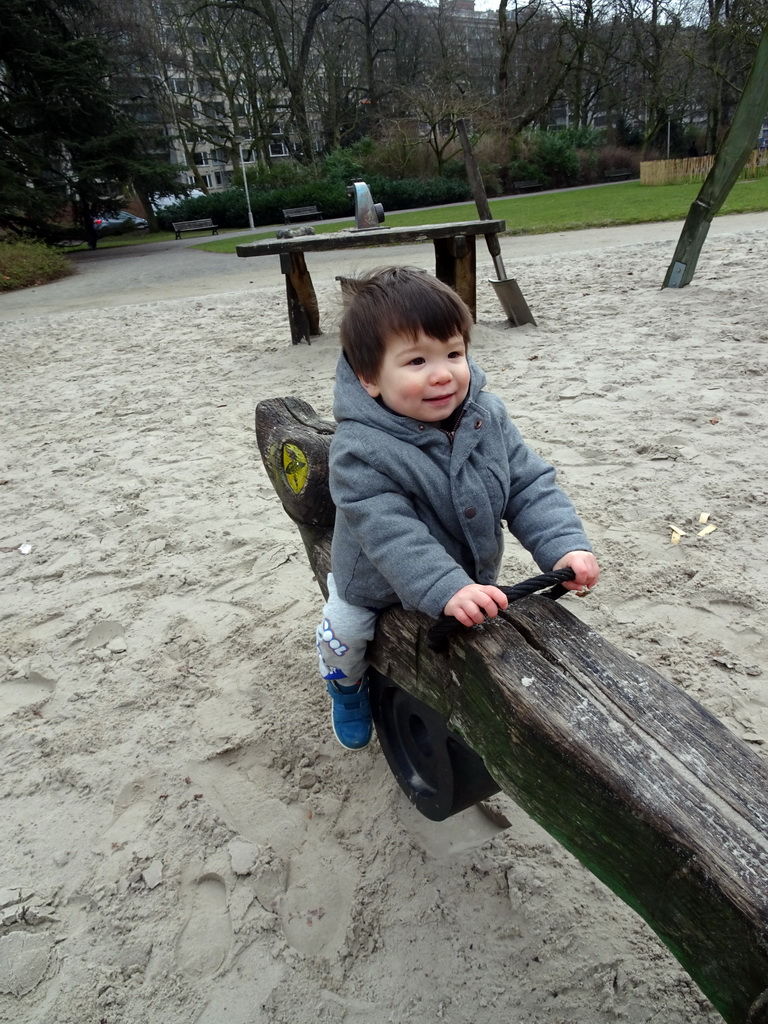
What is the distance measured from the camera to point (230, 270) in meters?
13.4

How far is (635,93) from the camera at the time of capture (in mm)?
35156

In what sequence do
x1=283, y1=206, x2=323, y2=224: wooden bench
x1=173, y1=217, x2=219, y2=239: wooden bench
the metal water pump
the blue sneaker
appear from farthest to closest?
x1=173, y1=217, x2=219, y2=239: wooden bench → x1=283, y1=206, x2=323, y2=224: wooden bench → the metal water pump → the blue sneaker

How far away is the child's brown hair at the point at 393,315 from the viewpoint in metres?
1.33

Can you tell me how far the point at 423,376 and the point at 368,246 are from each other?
18.0 ft

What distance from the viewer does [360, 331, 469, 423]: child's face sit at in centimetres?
134

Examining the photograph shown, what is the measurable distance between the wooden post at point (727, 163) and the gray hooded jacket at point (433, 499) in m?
6.55

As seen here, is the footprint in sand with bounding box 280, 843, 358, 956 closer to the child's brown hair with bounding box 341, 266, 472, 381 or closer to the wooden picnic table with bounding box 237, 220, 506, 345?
the child's brown hair with bounding box 341, 266, 472, 381

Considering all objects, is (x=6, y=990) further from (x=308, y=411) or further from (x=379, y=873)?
(x=308, y=411)

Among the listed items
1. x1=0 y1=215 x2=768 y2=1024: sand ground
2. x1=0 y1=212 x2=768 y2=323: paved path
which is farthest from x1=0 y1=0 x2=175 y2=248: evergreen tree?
x1=0 y1=215 x2=768 y2=1024: sand ground

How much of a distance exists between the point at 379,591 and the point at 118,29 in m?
29.8

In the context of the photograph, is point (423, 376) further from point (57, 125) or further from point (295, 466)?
point (57, 125)

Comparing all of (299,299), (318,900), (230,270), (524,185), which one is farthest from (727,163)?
(524,185)

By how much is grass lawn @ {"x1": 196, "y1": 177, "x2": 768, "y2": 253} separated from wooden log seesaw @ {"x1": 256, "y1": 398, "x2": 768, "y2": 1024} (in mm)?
13409

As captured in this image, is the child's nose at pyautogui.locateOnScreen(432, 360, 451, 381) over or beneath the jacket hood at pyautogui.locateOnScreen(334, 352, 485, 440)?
over
